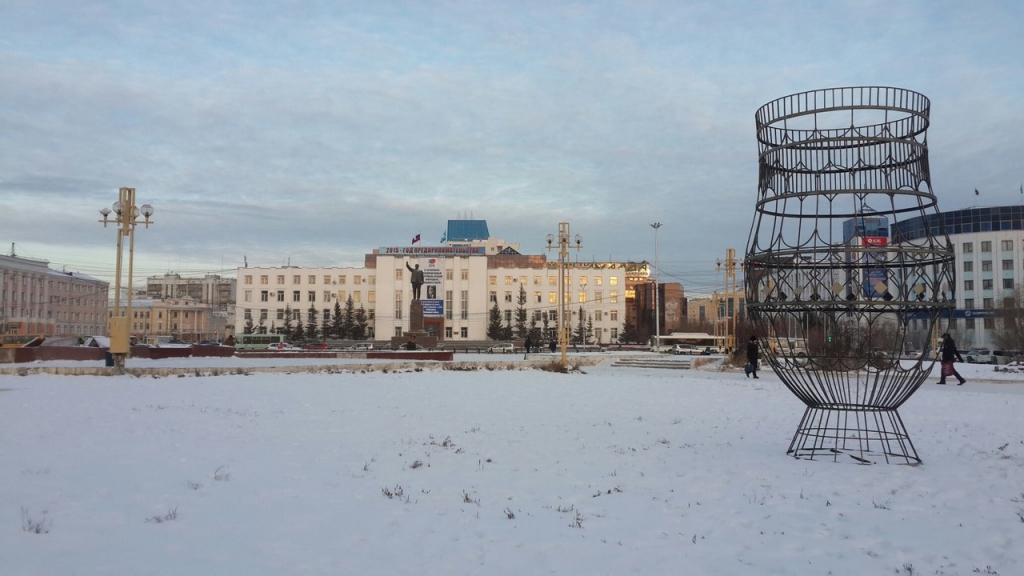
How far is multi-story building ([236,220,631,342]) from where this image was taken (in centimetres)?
8681

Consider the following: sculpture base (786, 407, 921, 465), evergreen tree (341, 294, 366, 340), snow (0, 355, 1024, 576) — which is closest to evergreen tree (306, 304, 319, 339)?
evergreen tree (341, 294, 366, 340)

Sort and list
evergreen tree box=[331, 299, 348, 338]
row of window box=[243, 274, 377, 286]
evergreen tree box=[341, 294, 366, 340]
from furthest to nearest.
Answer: row of window box=[243, 274, 377, 286]
evergreen tree box=[341, 294, 366, 340]
evergreen tree box=[331, 299, 348, 338]

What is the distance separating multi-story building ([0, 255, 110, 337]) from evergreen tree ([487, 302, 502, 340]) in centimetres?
4733

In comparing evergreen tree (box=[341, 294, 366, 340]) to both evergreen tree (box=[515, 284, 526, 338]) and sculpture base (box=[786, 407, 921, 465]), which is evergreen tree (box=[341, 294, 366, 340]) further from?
sculpture base (box=[786, 407, 921, 465])

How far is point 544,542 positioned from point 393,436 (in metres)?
4.85

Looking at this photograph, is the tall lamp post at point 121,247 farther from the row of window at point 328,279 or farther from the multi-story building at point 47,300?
the row of window at point 328,279

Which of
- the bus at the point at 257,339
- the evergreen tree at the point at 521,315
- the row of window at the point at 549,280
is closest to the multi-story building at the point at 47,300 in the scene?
the bus at the point at 257,339

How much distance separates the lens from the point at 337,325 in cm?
8525

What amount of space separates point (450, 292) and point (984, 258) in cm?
5901

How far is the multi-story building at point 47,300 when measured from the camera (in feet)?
259

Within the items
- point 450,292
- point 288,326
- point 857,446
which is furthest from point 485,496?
point 288,326

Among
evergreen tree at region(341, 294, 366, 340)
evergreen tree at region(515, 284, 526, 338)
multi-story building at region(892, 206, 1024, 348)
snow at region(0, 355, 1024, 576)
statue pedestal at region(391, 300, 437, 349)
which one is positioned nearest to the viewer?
snow at region(0, 355, 1024, 576)

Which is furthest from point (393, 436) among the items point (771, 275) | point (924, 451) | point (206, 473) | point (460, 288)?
point (460, 288)

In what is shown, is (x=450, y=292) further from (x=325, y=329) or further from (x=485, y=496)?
(x=485, y=496)
